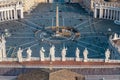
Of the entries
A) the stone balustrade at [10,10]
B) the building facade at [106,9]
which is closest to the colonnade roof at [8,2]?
the stone balustrade at [10,10]

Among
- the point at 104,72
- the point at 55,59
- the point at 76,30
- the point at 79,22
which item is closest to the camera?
the point at 104,72

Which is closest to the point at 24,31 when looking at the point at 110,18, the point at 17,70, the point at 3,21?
the point at 3,21

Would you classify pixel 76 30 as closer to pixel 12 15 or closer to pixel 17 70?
pixel 12 15

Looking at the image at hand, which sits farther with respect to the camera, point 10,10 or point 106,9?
point 106,9

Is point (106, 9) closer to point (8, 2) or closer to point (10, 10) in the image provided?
point (10, 10)

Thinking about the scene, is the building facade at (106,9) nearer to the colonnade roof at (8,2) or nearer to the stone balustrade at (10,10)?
the stone balustrade at (10,10)

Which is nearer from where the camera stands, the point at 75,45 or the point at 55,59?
the point at 55,59

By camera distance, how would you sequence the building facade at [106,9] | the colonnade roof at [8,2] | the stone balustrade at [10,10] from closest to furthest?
1. the stone balustrade at [10,10]
2. the colonnade roof at [8,2]
3. the building facade at [106,9]

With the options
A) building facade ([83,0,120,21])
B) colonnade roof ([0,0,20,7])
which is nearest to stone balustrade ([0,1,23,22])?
colonnade roof ([0,0,20,7])

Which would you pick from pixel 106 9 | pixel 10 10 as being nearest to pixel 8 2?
pixel 10 10

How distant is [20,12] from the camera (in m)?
100

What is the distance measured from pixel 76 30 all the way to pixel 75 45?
8330 mm

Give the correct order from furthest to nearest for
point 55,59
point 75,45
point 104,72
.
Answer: point 75,45, point 55,59, point 104,72

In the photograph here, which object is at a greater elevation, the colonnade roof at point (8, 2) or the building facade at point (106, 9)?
the colonnade roof at point (8, 2)
